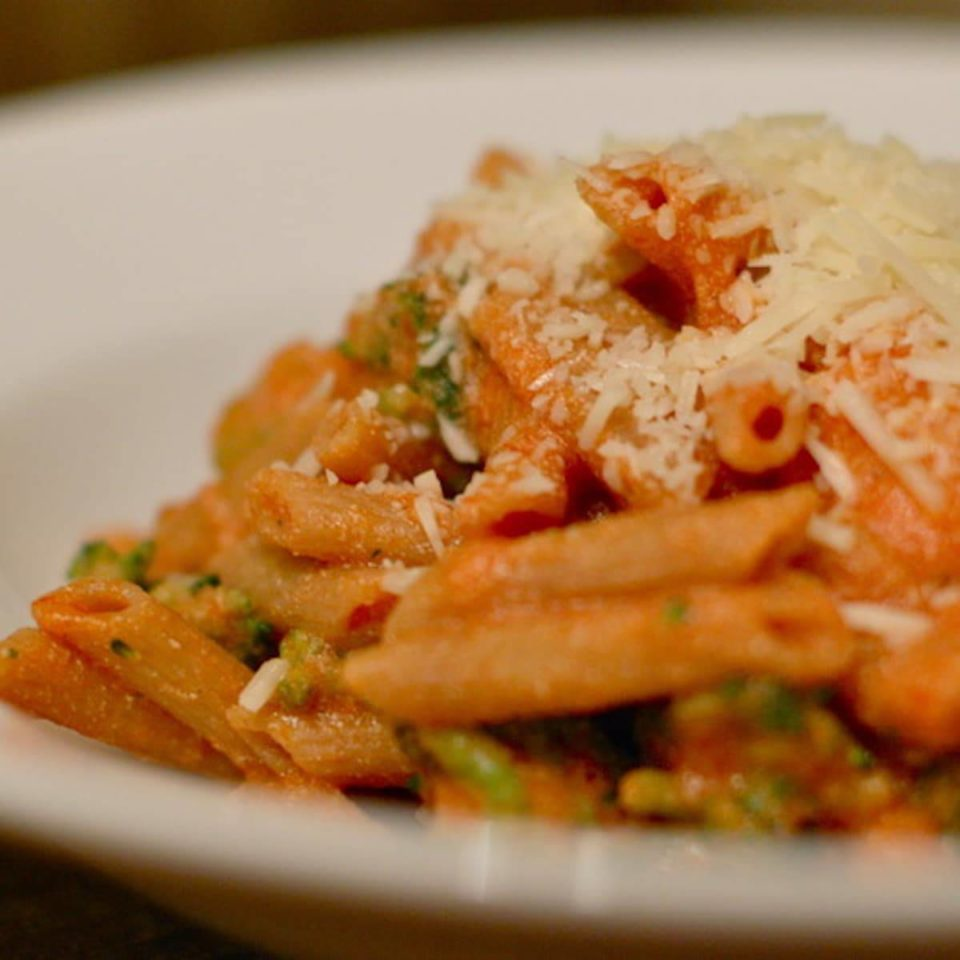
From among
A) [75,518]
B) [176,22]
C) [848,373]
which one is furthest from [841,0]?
[848,373]

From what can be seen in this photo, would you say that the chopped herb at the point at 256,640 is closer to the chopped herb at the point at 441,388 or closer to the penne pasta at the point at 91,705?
the penne pasta at the point at 91,705

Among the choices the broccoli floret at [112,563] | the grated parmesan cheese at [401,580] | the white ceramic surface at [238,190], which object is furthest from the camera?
the white ceramic surface at [238,190]

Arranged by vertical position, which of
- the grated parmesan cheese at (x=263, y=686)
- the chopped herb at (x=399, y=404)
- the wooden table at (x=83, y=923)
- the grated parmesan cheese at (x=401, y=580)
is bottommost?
the wooden table at (x=83, y=923)

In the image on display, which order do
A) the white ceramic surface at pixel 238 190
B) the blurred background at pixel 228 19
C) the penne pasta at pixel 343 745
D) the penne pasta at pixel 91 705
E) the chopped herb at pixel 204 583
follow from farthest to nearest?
the blurred background at pixel 228 19
the white ceramic surface at pixel 238 190
the chopped herb at pixel 204 583
the penne pasta at pixel 91 705
the penne pasta at pixel 343 745

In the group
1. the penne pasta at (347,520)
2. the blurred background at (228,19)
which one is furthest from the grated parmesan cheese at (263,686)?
the blurred background at (228,19)

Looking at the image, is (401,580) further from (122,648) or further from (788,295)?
(788,295)

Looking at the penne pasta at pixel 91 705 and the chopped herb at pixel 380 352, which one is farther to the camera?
the chopped herb at pixel 380 352

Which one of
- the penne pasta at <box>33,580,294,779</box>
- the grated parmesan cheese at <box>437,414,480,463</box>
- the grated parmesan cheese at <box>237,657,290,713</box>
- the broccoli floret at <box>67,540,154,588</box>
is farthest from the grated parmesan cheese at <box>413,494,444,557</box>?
the broccoli floret at <box>67,540,154,588</box>

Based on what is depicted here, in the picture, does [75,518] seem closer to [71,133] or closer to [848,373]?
[71,133]
